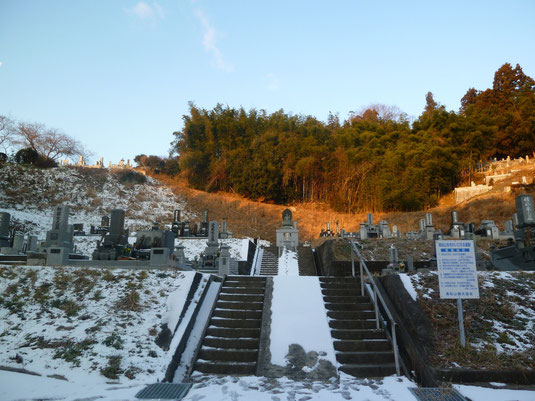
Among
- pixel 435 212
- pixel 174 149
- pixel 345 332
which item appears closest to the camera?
pixel 345 332

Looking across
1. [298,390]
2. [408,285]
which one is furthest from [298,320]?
[408,285]

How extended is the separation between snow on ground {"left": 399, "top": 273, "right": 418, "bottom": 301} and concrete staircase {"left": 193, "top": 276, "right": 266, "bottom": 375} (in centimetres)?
255

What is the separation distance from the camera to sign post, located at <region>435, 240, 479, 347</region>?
15.8ft

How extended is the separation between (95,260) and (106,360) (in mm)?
5072

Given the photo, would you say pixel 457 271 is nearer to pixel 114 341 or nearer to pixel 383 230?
pixel 114 341

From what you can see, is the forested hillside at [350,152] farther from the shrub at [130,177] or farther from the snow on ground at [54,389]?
the snow on ground at [54,389]

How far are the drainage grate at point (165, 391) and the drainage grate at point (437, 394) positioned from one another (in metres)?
2.70

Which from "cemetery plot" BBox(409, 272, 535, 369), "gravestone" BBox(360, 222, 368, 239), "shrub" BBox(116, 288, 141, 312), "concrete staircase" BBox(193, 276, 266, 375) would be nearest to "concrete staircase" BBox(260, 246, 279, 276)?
"gravestone" BBox(360, 222, 368, 239)

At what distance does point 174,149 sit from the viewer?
38.1 meters

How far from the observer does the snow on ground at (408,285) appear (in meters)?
5.64

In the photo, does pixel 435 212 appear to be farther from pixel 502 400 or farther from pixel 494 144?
pixel 502 400

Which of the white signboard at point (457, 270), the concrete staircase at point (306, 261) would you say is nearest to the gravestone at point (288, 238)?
the concrete staircase at point (306, 261)

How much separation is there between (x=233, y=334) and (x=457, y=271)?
11.6 ft

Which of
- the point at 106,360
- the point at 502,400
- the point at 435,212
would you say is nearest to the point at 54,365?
the point at 106,360
